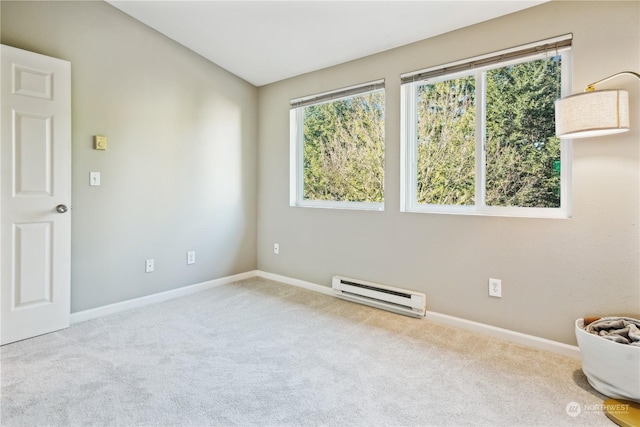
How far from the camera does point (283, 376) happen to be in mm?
1919

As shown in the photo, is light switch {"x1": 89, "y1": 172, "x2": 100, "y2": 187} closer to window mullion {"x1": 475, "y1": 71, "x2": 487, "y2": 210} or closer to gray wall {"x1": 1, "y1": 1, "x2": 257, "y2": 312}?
gray wall {"x1": 1, "y1": 1, "x2": 257, "y2": 312}

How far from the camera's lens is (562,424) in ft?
5.01

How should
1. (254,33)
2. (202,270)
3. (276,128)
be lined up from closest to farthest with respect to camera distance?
(254,33), (202,270), (276,128)

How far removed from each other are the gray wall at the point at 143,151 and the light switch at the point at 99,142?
0.04 metres

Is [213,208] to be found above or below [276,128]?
below

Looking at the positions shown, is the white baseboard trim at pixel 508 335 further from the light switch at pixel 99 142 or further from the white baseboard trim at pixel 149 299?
the light switch at pixel 99 142

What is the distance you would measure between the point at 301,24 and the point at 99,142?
188 centimetres

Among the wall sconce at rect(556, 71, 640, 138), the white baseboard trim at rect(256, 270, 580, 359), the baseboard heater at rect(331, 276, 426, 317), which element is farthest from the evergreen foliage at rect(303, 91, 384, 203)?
the wall sconce at rect(556, 71, 640, 138)

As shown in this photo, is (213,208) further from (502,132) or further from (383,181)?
(502,132)

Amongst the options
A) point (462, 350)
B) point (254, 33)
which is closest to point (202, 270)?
point (254, 33)

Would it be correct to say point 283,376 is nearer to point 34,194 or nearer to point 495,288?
point 495,288

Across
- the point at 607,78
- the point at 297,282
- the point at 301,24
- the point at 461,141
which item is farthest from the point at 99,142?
the point at 607,78

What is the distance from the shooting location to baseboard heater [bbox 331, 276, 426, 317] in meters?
2.78

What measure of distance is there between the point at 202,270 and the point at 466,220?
8.47 ft
